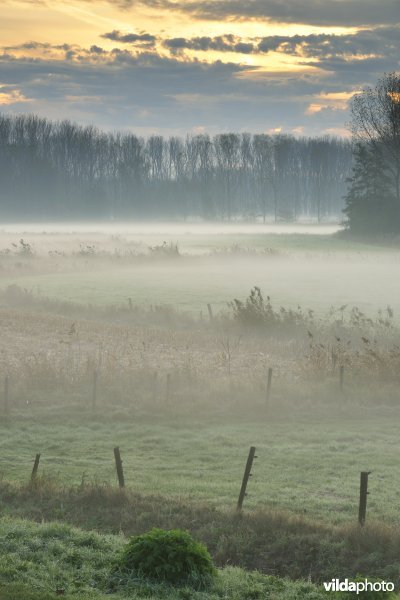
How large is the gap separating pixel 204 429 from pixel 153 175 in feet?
500

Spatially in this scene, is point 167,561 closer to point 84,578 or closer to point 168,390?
point 84,578

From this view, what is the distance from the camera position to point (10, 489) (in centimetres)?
1816

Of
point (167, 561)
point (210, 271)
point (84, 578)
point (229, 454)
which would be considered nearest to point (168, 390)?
point (229, 454)

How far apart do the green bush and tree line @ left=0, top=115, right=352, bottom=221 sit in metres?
134

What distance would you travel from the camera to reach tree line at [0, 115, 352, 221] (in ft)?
505

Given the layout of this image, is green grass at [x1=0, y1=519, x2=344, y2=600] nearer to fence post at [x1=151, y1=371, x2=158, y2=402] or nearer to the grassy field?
fence post at [x1=151, y1=371, x2=158, y2=402]

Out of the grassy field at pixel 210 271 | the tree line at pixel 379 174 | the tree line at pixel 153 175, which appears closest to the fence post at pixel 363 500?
the grassy field at pixel 210 271

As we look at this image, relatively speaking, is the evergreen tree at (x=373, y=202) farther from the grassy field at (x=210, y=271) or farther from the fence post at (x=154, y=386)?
the fence post at (x=154, y=386)

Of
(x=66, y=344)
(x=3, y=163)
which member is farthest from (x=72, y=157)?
(x=66, y=344)

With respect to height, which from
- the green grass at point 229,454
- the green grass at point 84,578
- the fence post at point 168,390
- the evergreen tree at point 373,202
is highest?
the evergreen tree at point 373,202

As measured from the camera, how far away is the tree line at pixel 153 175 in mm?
154000

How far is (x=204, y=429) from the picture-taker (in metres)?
24.9

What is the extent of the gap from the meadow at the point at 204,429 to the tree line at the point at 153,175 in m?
102

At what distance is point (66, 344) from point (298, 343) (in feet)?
32.4
